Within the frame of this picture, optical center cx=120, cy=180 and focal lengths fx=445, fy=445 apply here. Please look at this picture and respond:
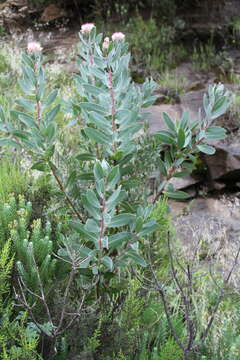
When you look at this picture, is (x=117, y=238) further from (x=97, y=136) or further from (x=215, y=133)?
(x=215, y=133)

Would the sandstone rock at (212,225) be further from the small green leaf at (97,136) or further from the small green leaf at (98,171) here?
the small green leaf at (98,171)

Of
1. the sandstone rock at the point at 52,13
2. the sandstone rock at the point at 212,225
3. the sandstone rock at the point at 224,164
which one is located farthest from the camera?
the sandstone rock at the point at 52,13

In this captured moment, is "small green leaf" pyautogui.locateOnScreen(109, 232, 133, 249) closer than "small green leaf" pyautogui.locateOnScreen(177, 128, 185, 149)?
Yes

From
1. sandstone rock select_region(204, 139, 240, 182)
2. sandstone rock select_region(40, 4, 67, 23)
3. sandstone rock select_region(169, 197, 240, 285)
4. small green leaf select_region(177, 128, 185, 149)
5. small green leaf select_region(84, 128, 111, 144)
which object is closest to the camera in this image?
small green leaf select_region(84, 128, 111, 144)

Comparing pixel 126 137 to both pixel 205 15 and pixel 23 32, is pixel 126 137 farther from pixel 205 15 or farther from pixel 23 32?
pixel 23 32

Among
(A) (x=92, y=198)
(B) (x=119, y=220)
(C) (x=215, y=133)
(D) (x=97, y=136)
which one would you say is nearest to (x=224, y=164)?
(C) (x=215, y=133)

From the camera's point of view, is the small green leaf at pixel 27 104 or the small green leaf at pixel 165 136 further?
the small green leaf at pixel 165 136

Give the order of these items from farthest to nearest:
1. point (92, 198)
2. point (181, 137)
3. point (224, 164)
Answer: point (224, 164) < point (181, 137) < point (92, 198)

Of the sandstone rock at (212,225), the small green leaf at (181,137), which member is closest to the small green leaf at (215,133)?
the small green leaf at (181,137)

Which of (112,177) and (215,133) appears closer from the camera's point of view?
(112,177)

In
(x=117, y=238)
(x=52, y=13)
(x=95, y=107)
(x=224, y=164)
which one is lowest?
(x=224, y=164)

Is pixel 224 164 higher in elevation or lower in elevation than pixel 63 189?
lower

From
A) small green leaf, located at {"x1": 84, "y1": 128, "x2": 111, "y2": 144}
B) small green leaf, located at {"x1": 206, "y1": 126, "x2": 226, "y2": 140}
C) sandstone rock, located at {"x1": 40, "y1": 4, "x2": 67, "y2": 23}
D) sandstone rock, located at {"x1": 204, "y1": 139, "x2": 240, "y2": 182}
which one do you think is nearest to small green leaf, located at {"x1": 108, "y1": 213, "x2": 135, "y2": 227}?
small green leaf, located at {"x1": 84, "y1": 128, "x2": 111, "y2": 144}

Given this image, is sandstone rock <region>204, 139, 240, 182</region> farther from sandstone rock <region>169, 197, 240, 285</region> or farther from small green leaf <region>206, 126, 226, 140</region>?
small green leaf <region>206, 126, 226, 140</region>
